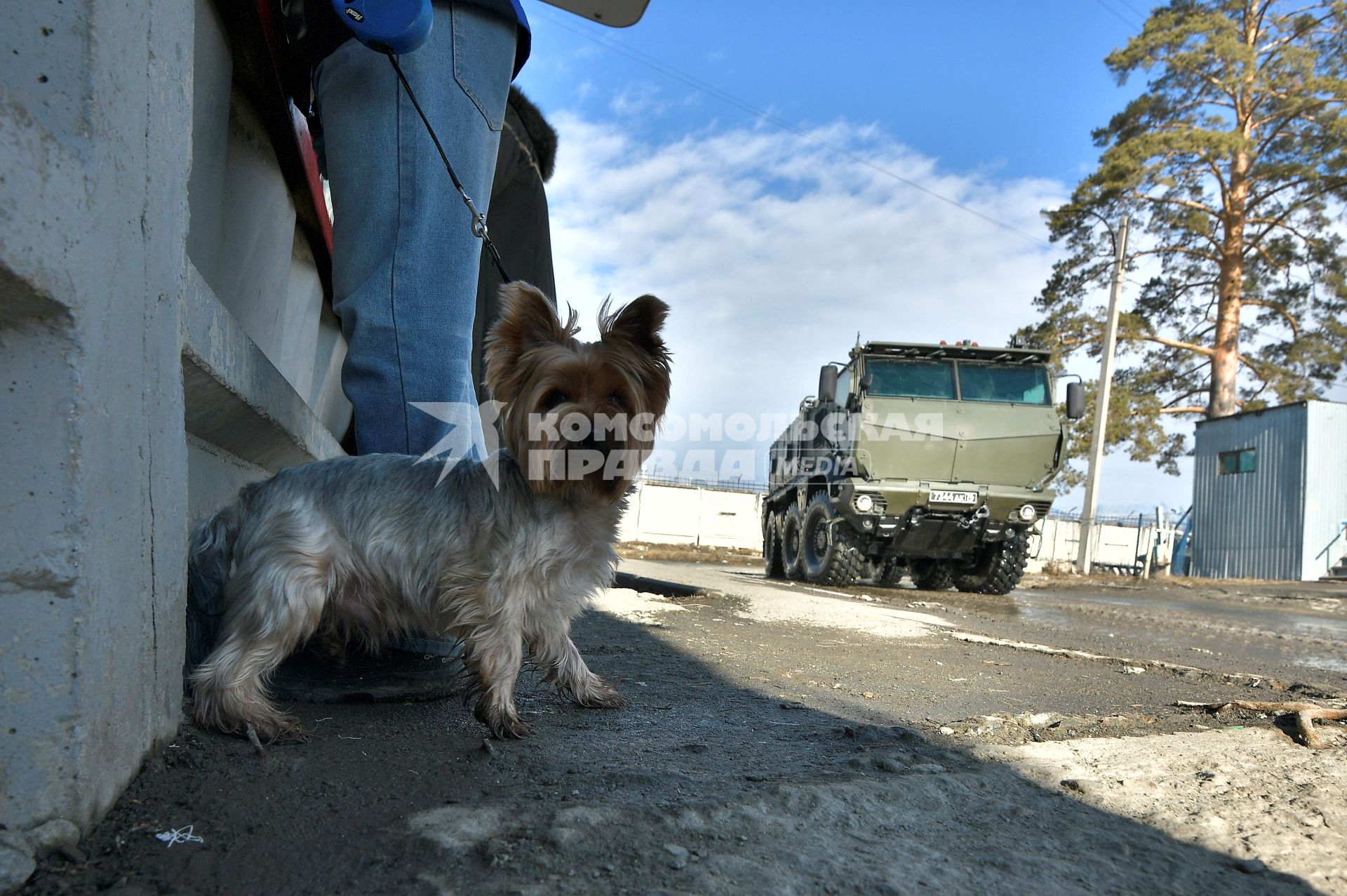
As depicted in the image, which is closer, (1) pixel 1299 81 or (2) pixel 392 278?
(2) pixel 392 278

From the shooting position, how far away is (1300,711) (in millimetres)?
2590

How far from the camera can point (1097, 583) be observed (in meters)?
18.4

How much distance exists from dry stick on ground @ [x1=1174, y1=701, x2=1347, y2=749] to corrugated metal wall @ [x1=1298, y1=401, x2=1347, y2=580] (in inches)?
944

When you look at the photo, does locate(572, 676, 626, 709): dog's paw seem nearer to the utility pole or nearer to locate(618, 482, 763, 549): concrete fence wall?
the utility pole

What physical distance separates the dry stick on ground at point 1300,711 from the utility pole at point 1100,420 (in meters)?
20.7

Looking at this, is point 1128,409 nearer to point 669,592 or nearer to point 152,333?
point 669,592

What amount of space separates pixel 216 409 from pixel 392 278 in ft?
2.13

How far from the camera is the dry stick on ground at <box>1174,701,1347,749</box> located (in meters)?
2.38

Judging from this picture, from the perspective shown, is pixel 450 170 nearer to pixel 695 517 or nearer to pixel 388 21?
pixel 388 21

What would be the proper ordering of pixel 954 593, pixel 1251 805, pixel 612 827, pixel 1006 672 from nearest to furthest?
pixel 612 827 < pixel 1251 805 < pixel 1006 672 < pixel 954 593

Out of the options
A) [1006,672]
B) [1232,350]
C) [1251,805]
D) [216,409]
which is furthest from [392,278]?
[1232,350]

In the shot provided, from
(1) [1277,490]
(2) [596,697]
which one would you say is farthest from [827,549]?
(1) [1277,490]

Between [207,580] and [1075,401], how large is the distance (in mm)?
12353

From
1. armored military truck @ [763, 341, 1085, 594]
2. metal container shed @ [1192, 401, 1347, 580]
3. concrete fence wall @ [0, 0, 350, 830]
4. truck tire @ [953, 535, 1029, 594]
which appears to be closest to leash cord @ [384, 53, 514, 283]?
concrete fence wall @ [0, 0, 350, 830]
